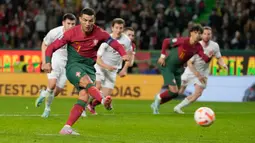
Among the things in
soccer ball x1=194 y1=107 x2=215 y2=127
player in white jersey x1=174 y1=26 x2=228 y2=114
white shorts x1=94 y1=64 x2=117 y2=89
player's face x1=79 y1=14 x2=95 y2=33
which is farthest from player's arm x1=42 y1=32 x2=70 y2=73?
player in white jersey x1=174 y1=26 x2=228 y2=114

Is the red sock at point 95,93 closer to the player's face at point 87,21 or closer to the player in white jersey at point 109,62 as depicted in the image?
the player's face at point 87,21

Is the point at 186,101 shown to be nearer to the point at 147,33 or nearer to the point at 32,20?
the point at 147,33

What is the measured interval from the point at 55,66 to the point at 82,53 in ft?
14.7

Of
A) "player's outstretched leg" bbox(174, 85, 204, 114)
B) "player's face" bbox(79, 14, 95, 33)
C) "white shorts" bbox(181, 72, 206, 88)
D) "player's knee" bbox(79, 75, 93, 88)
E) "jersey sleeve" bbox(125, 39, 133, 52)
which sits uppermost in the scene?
"player's face" bbox(79, 14, 95, 33)

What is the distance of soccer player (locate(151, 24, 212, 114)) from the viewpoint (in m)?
A: 18.9

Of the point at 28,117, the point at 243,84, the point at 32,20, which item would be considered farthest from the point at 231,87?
the point at 28,117

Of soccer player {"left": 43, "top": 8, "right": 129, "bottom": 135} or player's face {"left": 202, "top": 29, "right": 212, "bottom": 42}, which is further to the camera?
player's face {"left": 202, "top": 29, "right": 212, "bottom": 42}

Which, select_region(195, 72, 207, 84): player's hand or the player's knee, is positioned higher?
the player's knee

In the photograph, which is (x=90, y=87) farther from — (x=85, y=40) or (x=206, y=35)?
(x=206, y=35)

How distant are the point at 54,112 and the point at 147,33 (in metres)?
11.8

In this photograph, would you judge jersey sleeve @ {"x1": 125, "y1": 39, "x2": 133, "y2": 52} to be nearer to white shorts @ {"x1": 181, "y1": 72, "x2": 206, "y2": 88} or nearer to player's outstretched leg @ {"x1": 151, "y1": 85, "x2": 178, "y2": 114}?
player's outstretched leg @ {"x1": 151, "y1": 85, "x2": 178, "y2": 114}

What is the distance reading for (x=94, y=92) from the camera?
12867 millimetres

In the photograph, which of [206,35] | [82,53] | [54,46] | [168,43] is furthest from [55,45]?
[206,35]

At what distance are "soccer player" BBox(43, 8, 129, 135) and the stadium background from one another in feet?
44.8
